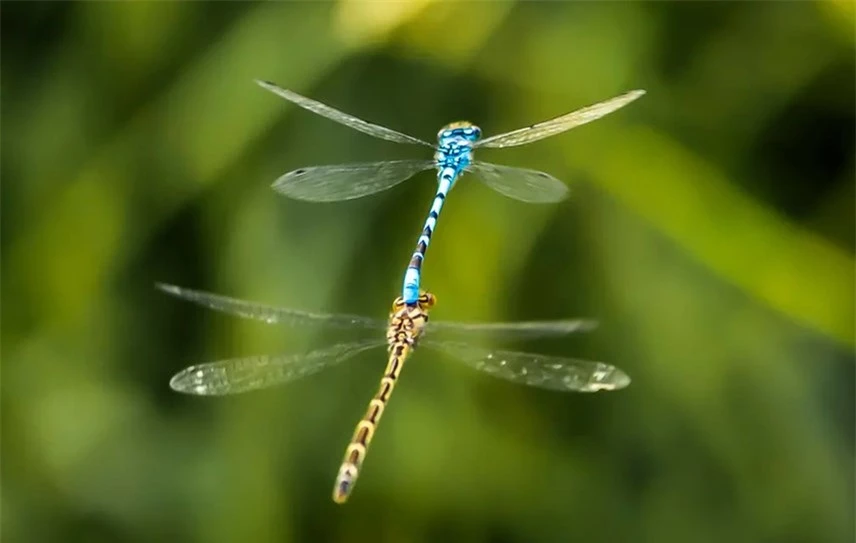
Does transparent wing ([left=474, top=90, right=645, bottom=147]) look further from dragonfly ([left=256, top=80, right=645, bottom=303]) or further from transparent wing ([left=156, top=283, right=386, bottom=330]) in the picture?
transparent wing ([left=156, top=283, right=386, bottom=330])

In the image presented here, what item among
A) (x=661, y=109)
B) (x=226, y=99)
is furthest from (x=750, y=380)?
(x=226, y=99)

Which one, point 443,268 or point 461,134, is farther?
point 443,268

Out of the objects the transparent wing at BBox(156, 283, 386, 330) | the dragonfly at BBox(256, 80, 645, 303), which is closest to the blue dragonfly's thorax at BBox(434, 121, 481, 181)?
the dragonfly at BBox(256, 80, 645, 303)

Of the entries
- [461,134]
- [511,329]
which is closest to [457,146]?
[461,134]

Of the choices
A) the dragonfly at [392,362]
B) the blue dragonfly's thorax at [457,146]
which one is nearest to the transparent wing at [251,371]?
the dragonfly at [392,362]

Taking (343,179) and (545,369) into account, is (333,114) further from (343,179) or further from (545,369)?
(545,369)

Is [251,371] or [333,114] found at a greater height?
[333,114]
